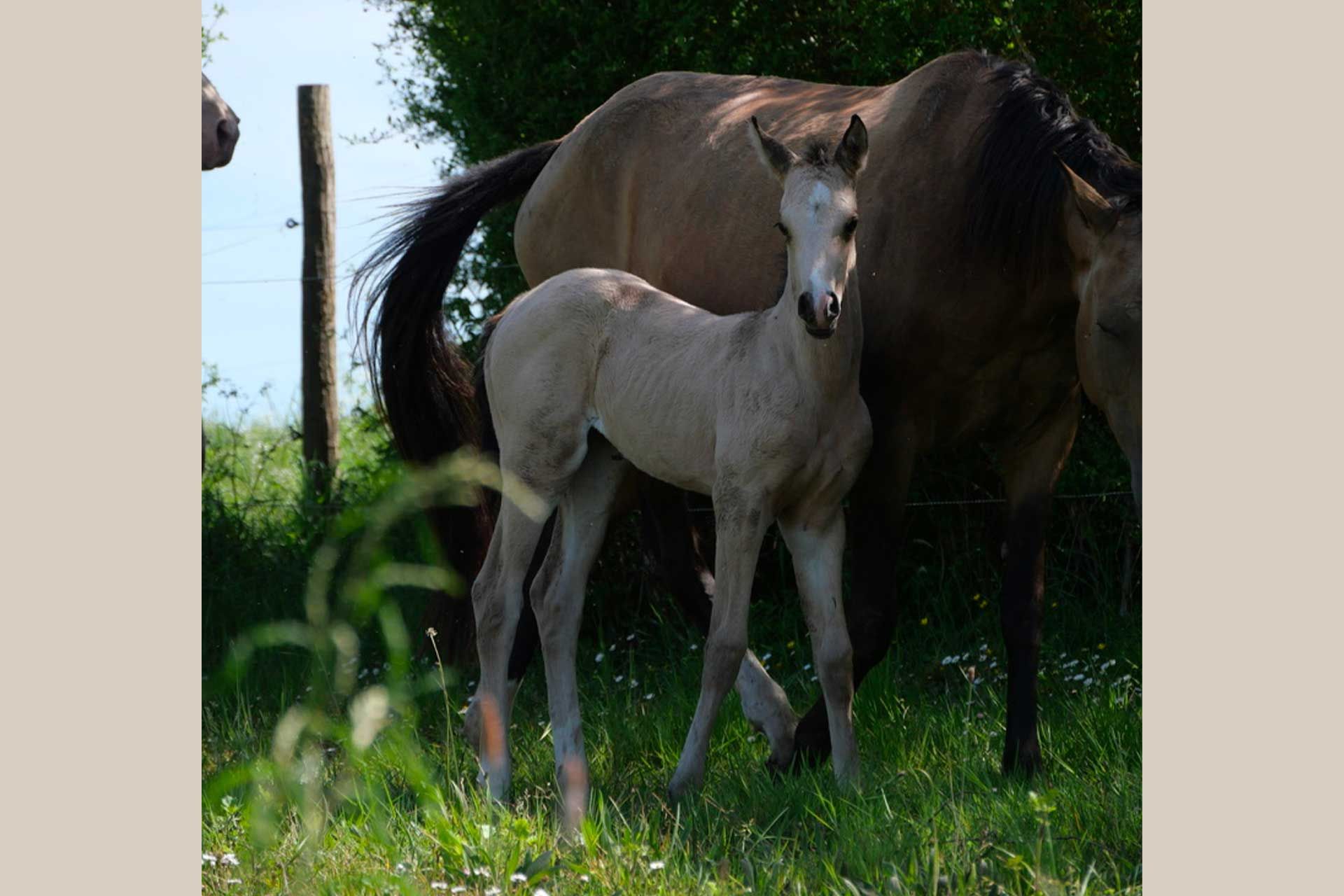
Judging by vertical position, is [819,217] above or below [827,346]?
above

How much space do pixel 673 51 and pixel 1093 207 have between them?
10.0 feet

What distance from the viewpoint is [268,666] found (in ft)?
19.5

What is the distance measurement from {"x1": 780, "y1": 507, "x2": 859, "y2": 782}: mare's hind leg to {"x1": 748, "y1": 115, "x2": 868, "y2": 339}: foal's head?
727mm

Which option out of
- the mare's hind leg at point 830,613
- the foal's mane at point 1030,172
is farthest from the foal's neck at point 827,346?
the foal's mane at point 1030,172

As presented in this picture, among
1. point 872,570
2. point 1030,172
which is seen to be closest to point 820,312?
point 1030,172

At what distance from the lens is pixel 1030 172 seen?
13.8 ft

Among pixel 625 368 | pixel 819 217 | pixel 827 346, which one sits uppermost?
pixel 819 217

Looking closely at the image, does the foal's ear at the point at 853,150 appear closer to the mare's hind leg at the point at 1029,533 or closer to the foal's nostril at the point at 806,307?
the foal's nostril at the point at 806,307

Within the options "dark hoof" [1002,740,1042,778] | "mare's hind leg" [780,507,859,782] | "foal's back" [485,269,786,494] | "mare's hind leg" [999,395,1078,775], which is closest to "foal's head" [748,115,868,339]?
"foal's back" [485,269,786,494]

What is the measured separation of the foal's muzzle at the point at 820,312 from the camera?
346cm

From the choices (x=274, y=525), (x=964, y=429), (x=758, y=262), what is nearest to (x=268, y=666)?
(x=274, y=525)

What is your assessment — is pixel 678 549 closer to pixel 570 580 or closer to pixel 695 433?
pixel 570 580

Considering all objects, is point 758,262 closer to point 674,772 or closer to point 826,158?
point 826,158

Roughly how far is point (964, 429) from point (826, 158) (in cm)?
108
